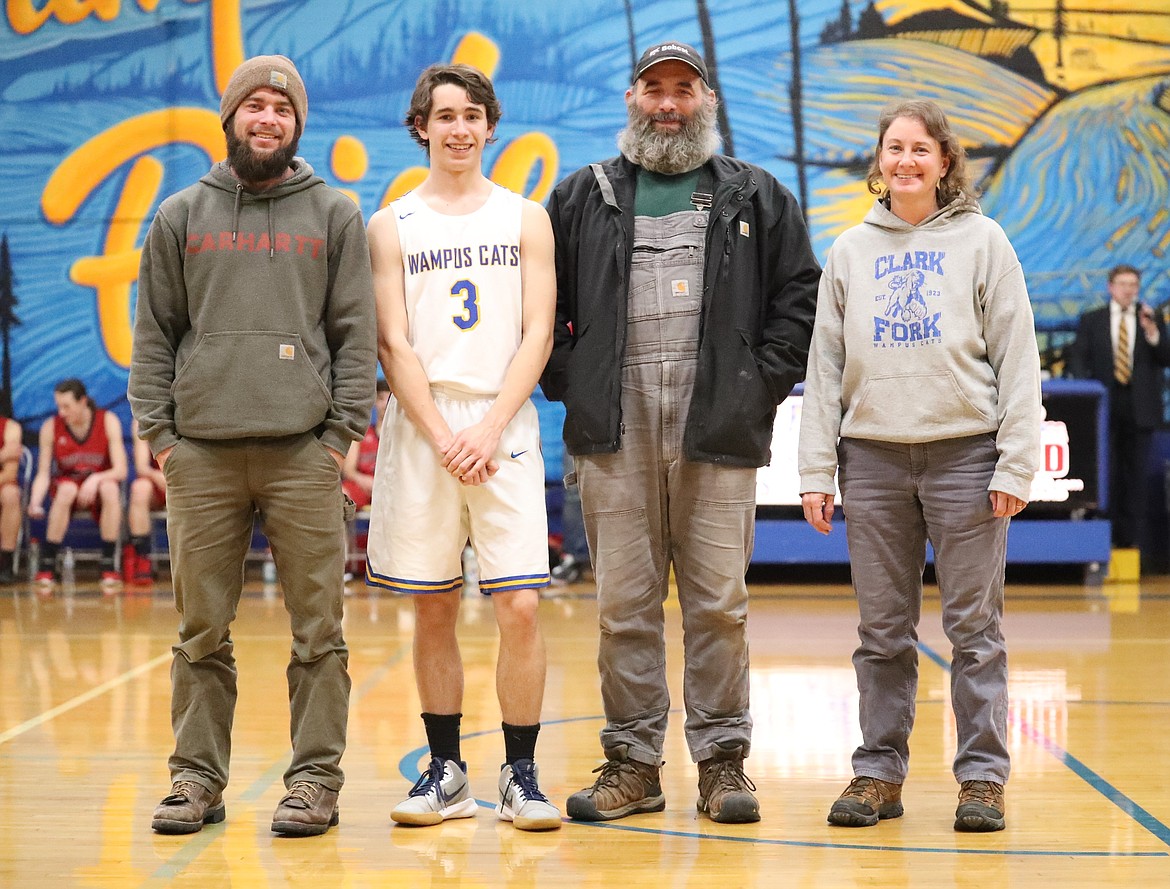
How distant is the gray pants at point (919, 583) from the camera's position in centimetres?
336

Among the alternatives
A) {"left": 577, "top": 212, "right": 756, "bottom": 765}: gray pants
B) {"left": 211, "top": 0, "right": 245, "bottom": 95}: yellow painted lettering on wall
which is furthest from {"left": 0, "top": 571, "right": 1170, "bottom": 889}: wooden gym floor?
{"left": 211, "top": 0, "right": 245, "bottom": 95}: yellow painted lettering on wall

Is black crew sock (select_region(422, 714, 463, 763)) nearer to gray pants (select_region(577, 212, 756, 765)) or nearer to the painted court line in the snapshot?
gray pants (select_region(577, 212, 756, 765))

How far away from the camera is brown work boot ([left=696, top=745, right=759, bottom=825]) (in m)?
3.39

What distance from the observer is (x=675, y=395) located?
137 inches

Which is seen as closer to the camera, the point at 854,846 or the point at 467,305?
the point at 854,846

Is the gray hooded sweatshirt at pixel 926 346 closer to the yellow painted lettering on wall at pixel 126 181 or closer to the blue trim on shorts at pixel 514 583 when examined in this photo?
the blue trim on shorts at pixel 514 583

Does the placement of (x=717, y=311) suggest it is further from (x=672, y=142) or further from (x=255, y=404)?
(x=255, y=404)

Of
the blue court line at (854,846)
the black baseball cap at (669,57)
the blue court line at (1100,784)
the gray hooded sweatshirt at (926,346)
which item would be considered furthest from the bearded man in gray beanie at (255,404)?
the blue court line at (1100,784)

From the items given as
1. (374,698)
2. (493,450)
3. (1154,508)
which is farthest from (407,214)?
(1154,508)

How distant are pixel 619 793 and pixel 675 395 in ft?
3.30

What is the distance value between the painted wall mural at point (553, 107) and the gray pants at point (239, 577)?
285 inches

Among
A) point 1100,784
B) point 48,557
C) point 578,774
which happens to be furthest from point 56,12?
point 1100,784

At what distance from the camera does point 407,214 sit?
11.4 ft

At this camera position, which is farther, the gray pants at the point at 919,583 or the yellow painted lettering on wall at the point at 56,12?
the yellow painted lettering on wall at the point at 56,12
